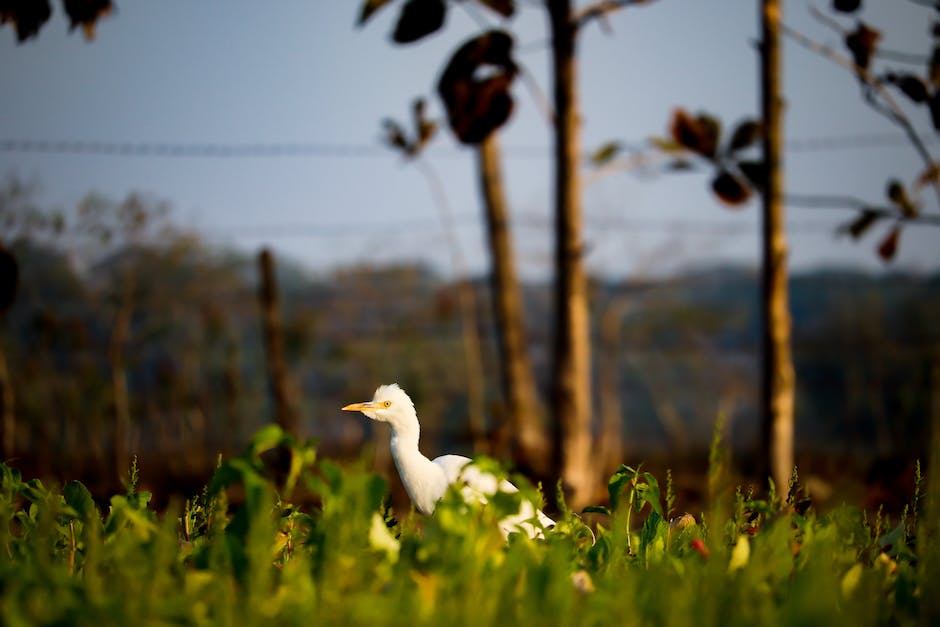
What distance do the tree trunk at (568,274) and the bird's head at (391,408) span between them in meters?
3.16

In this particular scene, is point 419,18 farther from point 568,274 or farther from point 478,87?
point 568,274

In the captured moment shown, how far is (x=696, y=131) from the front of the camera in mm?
4465

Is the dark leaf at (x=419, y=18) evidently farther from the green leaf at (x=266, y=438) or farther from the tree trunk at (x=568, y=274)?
the green leaf at (x=266, y=438)

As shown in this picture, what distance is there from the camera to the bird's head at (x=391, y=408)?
2.17m

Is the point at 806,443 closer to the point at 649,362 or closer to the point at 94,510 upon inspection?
the point at 649,362

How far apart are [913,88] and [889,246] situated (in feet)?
3.50

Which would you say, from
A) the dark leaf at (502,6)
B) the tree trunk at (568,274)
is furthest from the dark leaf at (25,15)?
the tree trunk at (568,274)

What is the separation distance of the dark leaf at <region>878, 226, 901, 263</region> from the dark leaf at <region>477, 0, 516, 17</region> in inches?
91.2

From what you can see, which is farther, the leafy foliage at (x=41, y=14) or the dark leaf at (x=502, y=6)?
the dark leaf at (x=502, y=6)

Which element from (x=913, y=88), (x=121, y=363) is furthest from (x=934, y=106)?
(x=121, y=363)

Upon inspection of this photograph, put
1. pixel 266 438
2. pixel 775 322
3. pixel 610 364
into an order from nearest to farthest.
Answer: pixel 266 438
pixel 775 322
pixel 610 364

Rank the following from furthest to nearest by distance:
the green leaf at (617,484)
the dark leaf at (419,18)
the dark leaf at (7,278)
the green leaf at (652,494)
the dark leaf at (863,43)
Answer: the dark leaf at (419,18), the dark leaf at (863,43), the dark leaf at (7,278), the green leaf at (617,484), the green leaf at (652,494)

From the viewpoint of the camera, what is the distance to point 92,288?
11562 mm

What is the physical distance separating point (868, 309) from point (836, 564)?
14652mm
